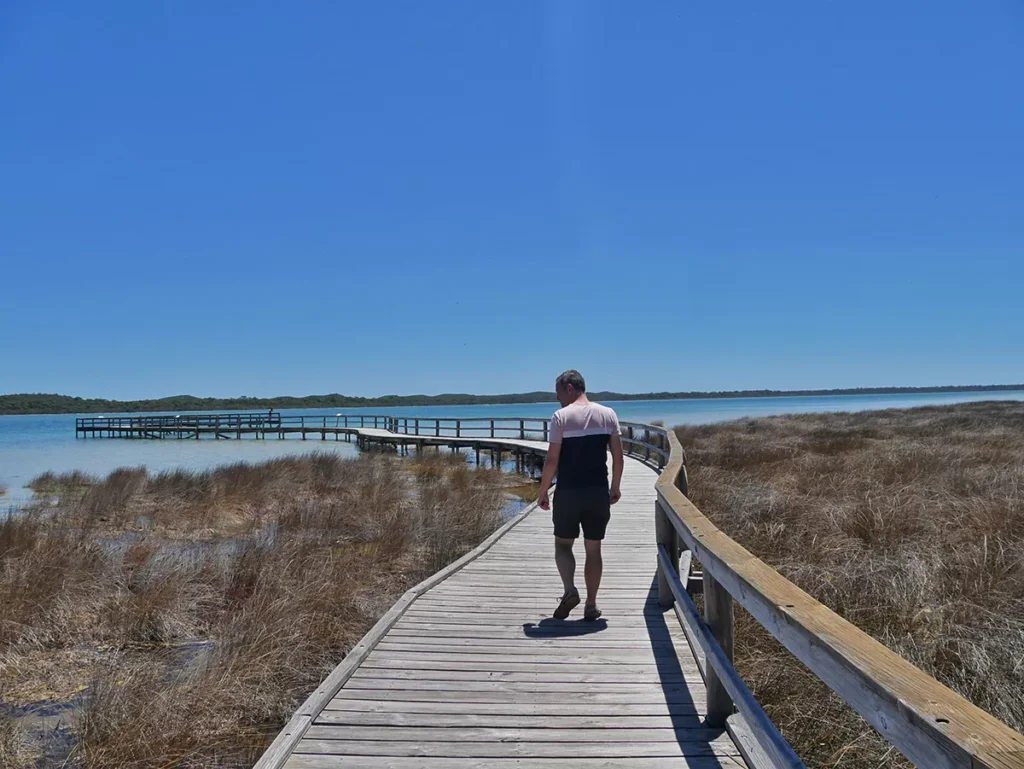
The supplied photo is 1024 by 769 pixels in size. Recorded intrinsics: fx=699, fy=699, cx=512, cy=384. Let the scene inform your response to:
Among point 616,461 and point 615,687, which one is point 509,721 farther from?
point 616,461

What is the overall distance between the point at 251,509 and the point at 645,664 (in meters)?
11.0

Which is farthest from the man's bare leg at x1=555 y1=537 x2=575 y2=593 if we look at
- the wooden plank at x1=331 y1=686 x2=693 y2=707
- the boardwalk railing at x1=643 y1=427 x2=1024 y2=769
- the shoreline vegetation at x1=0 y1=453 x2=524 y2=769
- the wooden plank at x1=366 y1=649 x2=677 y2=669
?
the shoreline vegetation at x1=0 y1=453 x2=524 y2=769

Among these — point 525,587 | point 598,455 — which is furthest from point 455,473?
point 598,455

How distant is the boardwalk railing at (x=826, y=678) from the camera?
4.06 ft

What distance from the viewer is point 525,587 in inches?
238

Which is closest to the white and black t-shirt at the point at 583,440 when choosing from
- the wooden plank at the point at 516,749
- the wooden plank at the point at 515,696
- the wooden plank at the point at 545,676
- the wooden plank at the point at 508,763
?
the wooden plank at the point at 545,676

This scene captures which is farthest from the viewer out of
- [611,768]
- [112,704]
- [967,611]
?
[967,611]

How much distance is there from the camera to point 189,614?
21.7 ft

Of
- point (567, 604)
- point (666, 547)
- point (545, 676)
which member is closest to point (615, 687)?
point (545, 676)

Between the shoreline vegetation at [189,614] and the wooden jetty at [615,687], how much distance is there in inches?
40.6

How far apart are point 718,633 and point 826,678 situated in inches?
58.3

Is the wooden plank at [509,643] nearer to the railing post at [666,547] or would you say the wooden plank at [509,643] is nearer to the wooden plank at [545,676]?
the wooden plank at [545,676]

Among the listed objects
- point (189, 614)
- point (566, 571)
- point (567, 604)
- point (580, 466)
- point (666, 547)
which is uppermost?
point (580, 466)

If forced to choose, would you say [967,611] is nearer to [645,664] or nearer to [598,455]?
[645,664]
